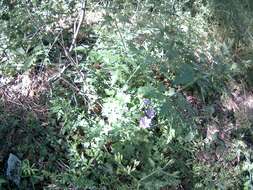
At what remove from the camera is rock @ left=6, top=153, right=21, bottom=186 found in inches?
113

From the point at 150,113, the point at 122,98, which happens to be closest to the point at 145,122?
the point at 150,113

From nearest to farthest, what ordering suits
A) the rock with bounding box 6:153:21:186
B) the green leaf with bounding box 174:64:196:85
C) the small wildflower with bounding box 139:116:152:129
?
1. the rock with bounding box 6:153:21:186
2. the small wildflower with bounding box 139:116:152:129
3. the green leaf with bounding box 174:64:196:85

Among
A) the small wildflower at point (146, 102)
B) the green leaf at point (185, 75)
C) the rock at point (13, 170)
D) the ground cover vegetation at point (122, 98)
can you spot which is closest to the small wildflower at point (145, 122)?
the ground cover vegetation at point (122, 98)

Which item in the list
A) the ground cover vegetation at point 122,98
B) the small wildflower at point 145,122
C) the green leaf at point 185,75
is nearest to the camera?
the ground cover vegetation at point 122,98

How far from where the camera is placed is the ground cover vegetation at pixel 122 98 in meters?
3.00

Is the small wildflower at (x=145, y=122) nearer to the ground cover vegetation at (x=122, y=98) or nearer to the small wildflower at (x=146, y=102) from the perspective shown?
the ground cover vegetation at (x=122, y=98)

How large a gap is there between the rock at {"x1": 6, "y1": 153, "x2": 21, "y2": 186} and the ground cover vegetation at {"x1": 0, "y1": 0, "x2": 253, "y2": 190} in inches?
1.3

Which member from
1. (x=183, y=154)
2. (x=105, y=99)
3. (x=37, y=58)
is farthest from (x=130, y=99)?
(x=37, y=58)

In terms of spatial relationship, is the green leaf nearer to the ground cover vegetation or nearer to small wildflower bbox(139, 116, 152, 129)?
the ground cover vegetation

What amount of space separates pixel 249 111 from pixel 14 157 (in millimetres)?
1969

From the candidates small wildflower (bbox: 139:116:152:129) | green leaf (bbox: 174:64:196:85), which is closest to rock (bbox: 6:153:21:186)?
small wildflower (bbox: 139:116:152:129)

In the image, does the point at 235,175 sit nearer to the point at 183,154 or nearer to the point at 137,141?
the point at 183,154

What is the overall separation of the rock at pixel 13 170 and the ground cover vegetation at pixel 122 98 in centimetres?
3

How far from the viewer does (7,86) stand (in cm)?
328
